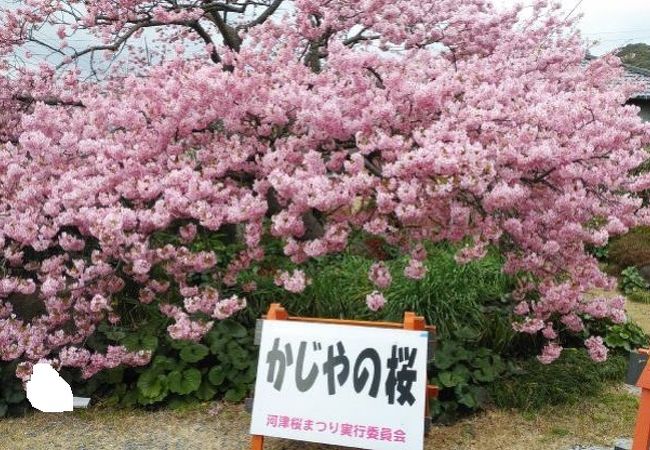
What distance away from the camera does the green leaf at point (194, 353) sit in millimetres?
4539

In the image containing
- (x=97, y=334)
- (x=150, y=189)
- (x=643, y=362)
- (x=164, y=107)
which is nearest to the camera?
(x=643, y=362)

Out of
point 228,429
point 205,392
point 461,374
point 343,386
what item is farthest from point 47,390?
point 461,374

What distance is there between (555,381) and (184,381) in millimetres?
2637

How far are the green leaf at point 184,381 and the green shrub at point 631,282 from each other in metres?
5.65

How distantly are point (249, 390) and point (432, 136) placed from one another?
2.19 m

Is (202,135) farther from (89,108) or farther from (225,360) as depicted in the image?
(225,360)

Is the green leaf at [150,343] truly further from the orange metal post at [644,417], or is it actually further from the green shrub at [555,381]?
the orange metal post at [644,417]

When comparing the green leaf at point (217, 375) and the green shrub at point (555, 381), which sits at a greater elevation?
the green shrub at point (555, 381)

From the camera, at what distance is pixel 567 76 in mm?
7129

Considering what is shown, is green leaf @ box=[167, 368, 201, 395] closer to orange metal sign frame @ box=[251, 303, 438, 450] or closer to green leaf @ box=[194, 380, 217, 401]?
green leaf @ box=[194, 380, 217, 401]

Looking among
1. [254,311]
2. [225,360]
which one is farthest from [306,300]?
[225,360]

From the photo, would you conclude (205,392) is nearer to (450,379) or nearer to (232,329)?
(232,329)

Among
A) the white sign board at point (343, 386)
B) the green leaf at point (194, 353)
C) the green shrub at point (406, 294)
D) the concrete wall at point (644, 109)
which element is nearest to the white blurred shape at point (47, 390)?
the green leaf at point (194, 353)

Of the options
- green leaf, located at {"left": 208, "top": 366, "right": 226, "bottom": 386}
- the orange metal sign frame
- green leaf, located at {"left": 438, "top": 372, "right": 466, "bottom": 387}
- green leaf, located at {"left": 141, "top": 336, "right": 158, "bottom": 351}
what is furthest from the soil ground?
the orange metal sign frame
